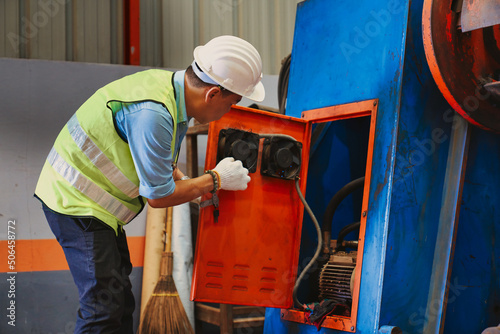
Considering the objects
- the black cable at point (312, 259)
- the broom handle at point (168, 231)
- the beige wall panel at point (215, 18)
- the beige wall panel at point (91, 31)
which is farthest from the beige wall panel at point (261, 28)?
the black cable at point (312, 259)

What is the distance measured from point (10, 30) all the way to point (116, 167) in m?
2.35

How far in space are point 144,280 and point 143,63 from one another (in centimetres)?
155

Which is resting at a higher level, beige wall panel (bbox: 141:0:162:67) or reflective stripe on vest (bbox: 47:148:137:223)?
beige wall panel (bbox: 141:0:162:67)

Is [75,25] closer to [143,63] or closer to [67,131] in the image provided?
[143,63]

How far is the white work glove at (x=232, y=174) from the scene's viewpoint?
6.55 ft

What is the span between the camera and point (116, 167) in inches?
68.1

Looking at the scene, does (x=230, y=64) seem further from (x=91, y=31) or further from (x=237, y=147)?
(x=91, y=31)

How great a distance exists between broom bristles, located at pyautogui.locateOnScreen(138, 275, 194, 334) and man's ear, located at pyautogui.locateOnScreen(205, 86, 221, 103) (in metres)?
1.71

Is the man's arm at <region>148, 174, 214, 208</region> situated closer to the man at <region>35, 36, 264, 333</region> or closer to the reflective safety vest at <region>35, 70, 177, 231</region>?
the man at <region>35, 36, 264, 333</region>

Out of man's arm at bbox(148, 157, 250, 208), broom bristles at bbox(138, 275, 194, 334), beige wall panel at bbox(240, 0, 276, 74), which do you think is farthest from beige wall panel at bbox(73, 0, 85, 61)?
man's arm at bbox(148, 157, 250, 208)

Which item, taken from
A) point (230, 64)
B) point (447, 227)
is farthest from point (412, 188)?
point (230, 64)

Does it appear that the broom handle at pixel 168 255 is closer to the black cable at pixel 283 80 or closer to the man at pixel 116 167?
the black cable at pixel 283 80

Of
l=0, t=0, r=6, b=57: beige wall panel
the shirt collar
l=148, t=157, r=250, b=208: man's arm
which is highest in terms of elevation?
l=0, t=0, r=6, b=57: beige wall panel

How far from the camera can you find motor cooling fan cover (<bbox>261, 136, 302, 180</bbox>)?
2174 millimetres
